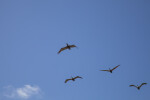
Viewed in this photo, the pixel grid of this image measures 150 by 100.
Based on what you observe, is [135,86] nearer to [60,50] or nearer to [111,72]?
[111,72]

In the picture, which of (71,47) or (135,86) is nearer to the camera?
(71,47)

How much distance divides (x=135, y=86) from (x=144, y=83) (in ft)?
6.63

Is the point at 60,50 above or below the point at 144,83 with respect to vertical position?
above

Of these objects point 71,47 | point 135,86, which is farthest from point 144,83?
point 71,47

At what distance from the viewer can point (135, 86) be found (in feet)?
157

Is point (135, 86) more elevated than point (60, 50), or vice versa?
point (60, 50)

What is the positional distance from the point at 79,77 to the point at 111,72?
6878 millimetres

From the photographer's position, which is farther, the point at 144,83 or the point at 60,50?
the point at 144,83

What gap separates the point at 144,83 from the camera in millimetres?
47438

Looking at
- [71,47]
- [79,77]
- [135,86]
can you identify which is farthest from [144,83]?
[71,47]

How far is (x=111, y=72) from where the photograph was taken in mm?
46281

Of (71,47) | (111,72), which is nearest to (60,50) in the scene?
(71,47)

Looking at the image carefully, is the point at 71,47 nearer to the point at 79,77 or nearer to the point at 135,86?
the point at 79,77

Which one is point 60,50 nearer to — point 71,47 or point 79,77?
point 71,47
